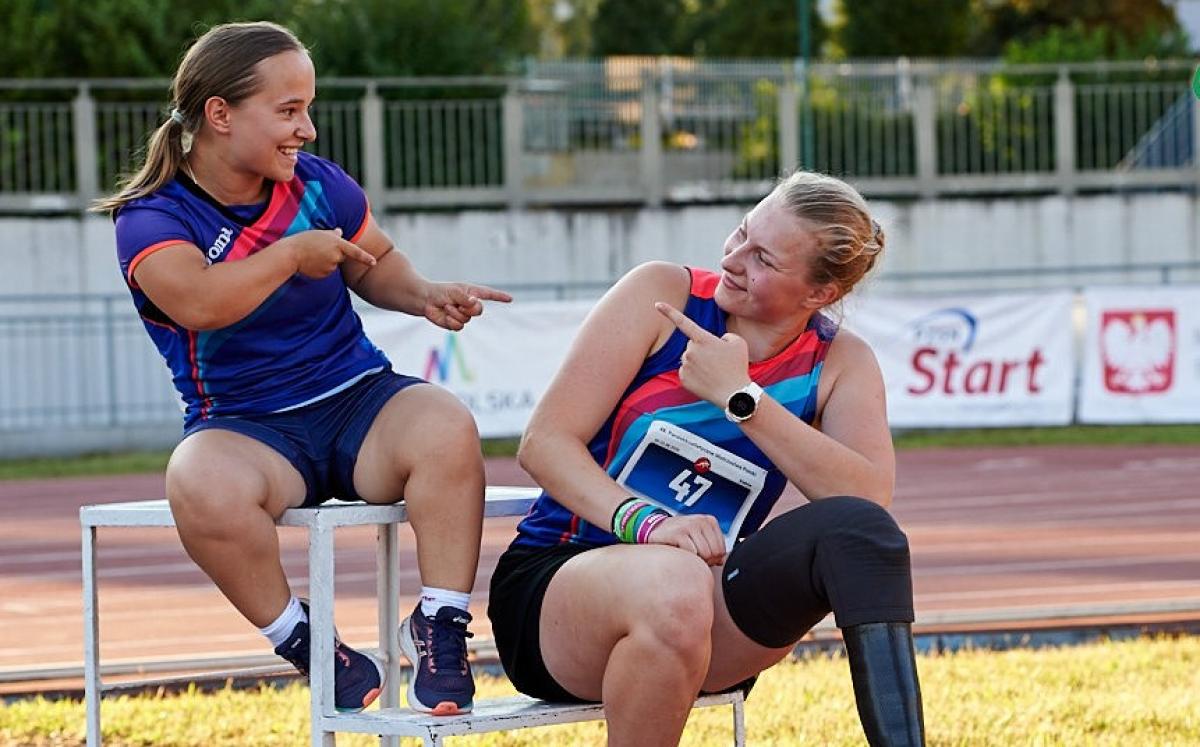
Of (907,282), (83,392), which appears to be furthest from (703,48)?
(83,392)

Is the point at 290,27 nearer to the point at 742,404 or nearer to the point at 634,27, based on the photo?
the point at 742,404

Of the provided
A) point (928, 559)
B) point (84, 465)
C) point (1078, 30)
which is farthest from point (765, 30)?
point (928, 559)

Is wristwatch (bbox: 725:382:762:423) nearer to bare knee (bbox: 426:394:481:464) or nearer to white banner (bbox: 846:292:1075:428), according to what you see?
bare knee (bbox: 426:394:481:464)

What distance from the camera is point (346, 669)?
400cm

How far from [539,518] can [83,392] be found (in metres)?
14.8

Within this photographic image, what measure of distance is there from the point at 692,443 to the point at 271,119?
3.68ft

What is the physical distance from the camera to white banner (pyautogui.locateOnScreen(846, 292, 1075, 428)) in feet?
55.3

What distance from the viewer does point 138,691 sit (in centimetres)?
651

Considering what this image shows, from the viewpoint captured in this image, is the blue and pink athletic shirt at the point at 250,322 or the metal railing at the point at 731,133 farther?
the metal railing at the point at 731,133

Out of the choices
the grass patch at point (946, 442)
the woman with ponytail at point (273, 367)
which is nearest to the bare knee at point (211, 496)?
the woman with ponytail at point (273, 367)

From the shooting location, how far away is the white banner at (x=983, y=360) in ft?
55.3

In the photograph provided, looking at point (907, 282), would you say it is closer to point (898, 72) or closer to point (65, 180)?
point (898, 72)

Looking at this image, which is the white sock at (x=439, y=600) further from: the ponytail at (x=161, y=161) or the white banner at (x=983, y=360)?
the white banner at (x=983, y=360)

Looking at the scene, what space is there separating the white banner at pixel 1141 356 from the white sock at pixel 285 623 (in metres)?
13.6
